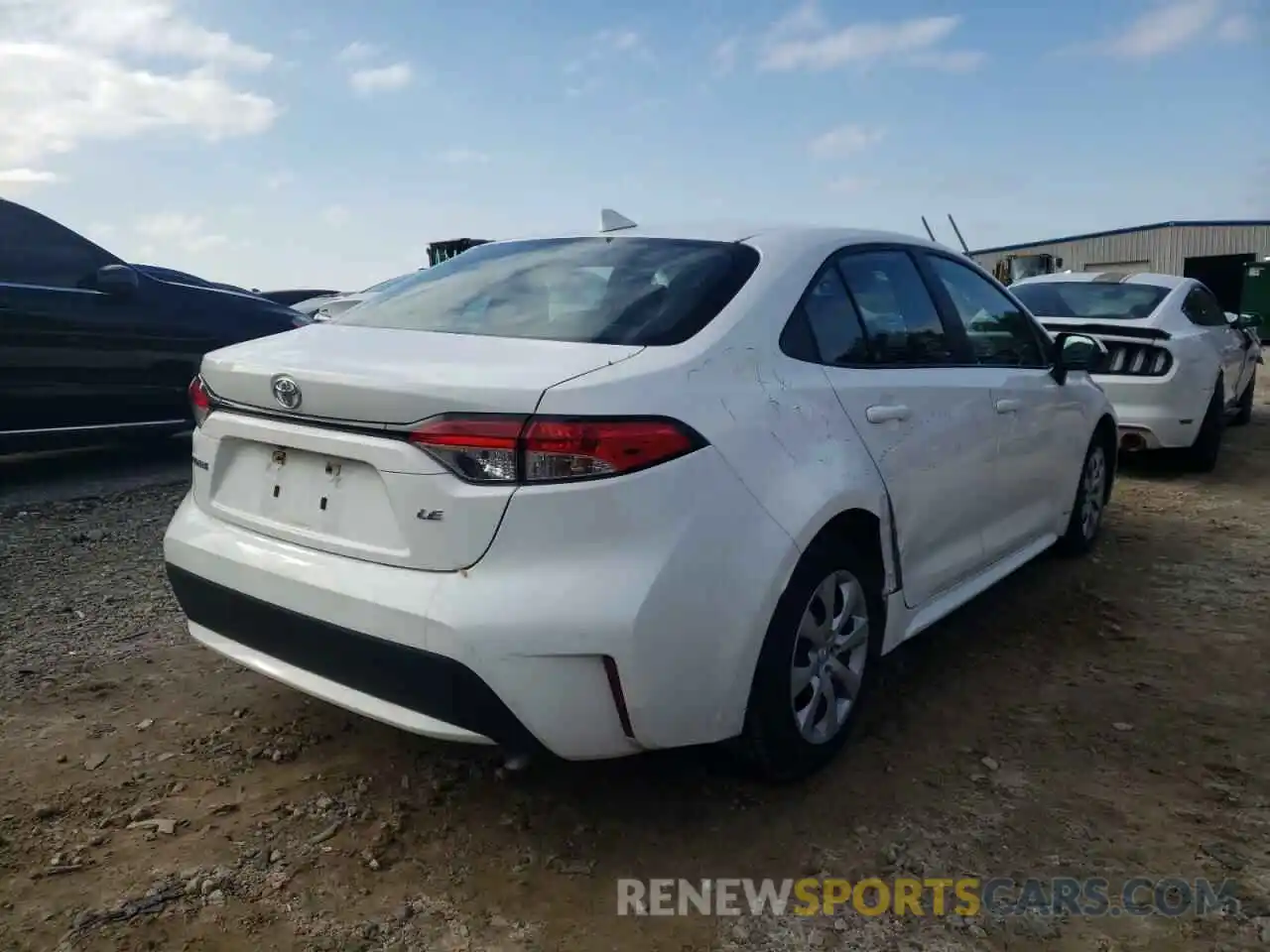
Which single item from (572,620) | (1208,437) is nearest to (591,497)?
(572,620)

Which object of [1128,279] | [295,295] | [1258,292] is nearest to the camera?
[1128,279]

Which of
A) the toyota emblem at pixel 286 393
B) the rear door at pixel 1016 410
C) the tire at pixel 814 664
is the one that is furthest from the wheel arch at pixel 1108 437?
the toyota emblem at pixel 286 393

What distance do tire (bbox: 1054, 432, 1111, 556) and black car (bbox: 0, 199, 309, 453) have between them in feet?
17.5

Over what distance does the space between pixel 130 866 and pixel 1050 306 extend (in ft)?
23.1

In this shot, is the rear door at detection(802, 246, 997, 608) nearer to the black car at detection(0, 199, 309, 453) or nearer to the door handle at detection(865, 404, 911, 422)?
the door handle at detection(865, 404, 911, 422)

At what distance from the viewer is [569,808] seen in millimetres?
2533

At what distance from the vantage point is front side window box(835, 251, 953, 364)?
296cm

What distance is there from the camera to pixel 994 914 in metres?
2.15

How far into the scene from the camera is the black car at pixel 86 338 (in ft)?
18.8

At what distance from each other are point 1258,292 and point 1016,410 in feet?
88.3

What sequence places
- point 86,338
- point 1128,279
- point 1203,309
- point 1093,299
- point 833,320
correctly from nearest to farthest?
point 833,320
point 86,338
point 1093,299
point 1128,279
point 1203,309

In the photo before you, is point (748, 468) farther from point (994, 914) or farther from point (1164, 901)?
point (1164, 901)

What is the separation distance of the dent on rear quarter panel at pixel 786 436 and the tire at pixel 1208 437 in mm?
5218

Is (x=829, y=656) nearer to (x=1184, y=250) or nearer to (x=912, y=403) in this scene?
Result: (x=912, y=403)
